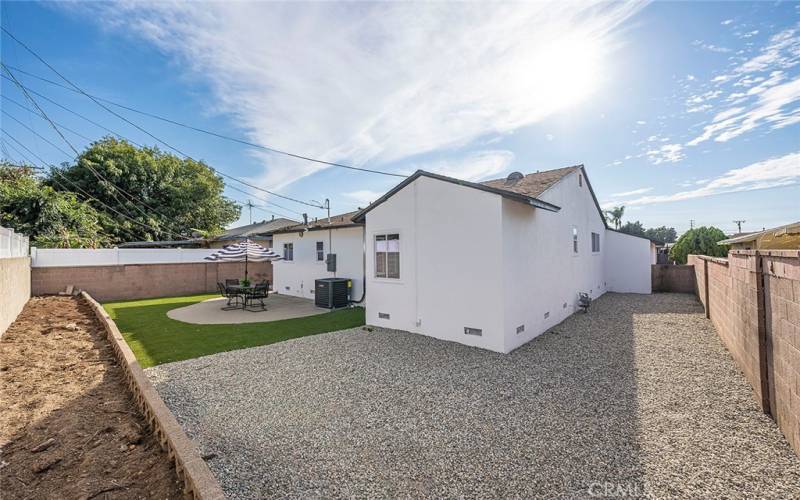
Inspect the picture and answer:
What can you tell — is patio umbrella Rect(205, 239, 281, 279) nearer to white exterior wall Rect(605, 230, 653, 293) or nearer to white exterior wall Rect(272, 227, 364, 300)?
white exterior wall Rect(272, 227, 364, 300)

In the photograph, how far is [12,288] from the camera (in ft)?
29.1

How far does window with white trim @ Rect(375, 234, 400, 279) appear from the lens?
8836mm

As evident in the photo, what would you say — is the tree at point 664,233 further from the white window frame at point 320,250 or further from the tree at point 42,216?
the tree at point 42,216

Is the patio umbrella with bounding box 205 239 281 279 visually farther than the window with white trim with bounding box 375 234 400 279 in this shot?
Yes

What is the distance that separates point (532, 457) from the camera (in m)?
3.35

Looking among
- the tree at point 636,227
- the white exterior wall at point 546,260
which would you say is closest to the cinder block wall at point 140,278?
the white exterior wall at point 546,260

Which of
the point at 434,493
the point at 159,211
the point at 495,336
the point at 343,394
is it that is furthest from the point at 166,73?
the point at 159,211

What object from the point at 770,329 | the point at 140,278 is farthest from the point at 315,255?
the point at 770,329

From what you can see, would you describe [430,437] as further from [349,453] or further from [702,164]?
[702,164]

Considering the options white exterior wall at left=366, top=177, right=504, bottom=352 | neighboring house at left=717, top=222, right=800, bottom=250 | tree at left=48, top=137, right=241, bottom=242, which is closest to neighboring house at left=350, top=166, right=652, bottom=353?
white exterior wall at left=366, top=177, right=504, bottom=352

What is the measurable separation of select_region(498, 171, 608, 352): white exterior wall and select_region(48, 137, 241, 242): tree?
93.3 ft

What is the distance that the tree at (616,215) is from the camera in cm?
4672

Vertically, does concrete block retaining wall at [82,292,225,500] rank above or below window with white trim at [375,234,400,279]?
below

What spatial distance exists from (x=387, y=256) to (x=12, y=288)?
10161 millimetres
